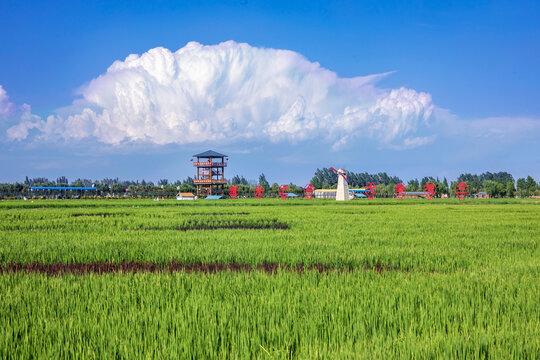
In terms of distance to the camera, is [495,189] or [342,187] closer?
[342,187]

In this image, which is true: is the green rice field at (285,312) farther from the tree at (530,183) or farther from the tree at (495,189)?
the tree at (530,183)

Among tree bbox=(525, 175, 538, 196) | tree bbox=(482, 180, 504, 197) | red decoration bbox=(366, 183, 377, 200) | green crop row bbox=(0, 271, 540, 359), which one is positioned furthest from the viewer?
tree bbox=(525, 175, 538, 196)

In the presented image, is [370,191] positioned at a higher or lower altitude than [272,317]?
higher

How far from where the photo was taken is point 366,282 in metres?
5.52

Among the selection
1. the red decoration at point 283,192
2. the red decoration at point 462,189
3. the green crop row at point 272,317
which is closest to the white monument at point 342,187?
the red decoration at point 283,192

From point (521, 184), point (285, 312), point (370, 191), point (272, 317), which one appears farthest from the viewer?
point (521, 184)

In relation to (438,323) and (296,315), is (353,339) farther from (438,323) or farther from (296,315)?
(438,323)

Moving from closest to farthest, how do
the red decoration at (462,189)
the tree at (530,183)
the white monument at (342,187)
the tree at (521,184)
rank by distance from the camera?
the white monument at (342,187) < the red decoration at (462,189) < the tree at (530,183) < the tree at (521,184)

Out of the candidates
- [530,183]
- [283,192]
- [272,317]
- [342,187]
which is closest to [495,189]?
[530,183]

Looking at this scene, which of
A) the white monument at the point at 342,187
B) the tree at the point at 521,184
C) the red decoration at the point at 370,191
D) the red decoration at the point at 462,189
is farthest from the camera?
the tree at the point at 521,184

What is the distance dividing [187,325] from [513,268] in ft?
20.6

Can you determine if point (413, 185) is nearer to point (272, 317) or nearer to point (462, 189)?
point (462, 189)

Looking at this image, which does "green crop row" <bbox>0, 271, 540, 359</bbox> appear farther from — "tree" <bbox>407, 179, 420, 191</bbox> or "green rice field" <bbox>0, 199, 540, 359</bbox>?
"tree" <bbox>407, 179, 420, 191</bbox>

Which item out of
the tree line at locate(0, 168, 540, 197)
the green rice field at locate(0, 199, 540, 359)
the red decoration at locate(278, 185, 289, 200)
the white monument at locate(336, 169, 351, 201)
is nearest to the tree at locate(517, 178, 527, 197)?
the tree line at locate(0, 168, 540, 197)
